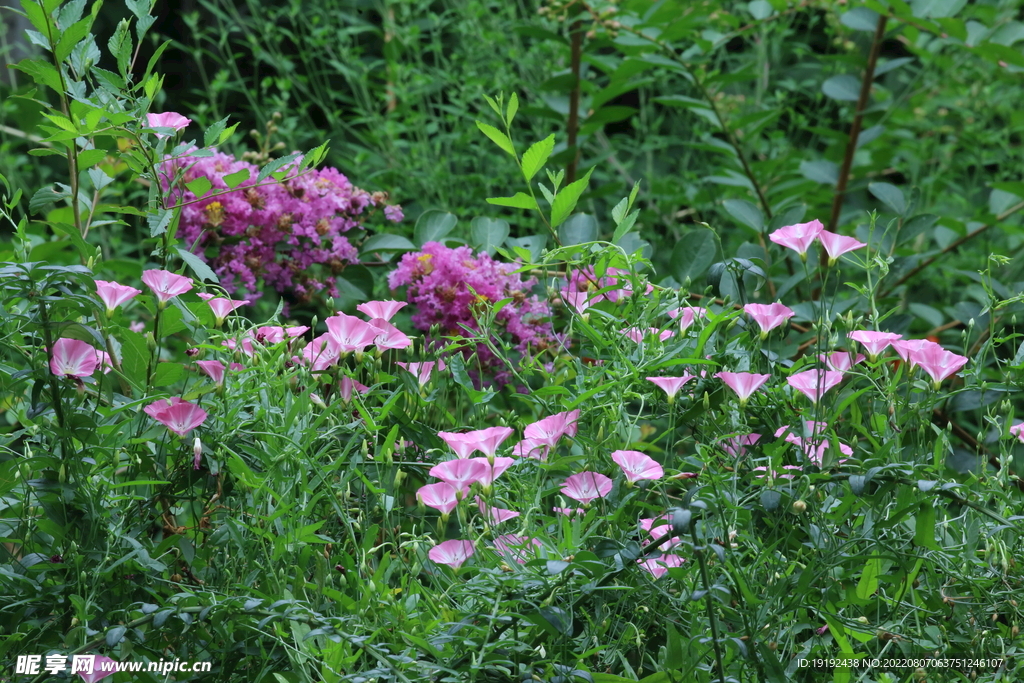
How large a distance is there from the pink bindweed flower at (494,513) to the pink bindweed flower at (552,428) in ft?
0.19

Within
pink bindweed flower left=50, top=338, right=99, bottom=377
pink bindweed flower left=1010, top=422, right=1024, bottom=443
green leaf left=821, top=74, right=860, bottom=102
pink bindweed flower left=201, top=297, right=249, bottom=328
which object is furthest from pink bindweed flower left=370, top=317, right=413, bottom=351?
green leaf left=821, top=74, right=860, bottom=102

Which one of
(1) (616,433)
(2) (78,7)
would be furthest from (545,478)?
(2) (78,7)

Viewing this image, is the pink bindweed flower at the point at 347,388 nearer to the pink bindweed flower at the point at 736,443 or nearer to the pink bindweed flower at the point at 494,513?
the pink bindweed flower at the point at 494,513

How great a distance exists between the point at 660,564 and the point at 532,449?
135 millimetres

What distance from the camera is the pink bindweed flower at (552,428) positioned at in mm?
677

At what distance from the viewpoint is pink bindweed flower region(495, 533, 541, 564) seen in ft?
2.04

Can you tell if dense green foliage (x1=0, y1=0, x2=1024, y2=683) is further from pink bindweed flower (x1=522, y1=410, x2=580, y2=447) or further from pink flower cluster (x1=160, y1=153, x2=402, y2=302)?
pink flower cluster (x1=160, y1=153, x2=402, y2=302)

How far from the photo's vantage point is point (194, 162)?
41.4 inches

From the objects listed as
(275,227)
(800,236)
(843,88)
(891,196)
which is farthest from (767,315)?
(843,88)

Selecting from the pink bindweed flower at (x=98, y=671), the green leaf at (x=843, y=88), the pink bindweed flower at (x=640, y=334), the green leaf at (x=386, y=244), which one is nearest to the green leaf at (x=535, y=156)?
the pink bindweed flower at (x=640, y=334)

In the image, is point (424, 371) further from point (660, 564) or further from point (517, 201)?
point (660, 564)

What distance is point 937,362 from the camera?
69cm

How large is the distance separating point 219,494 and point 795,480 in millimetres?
→ 447

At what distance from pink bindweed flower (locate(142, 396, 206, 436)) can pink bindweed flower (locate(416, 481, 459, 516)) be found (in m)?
0.18
